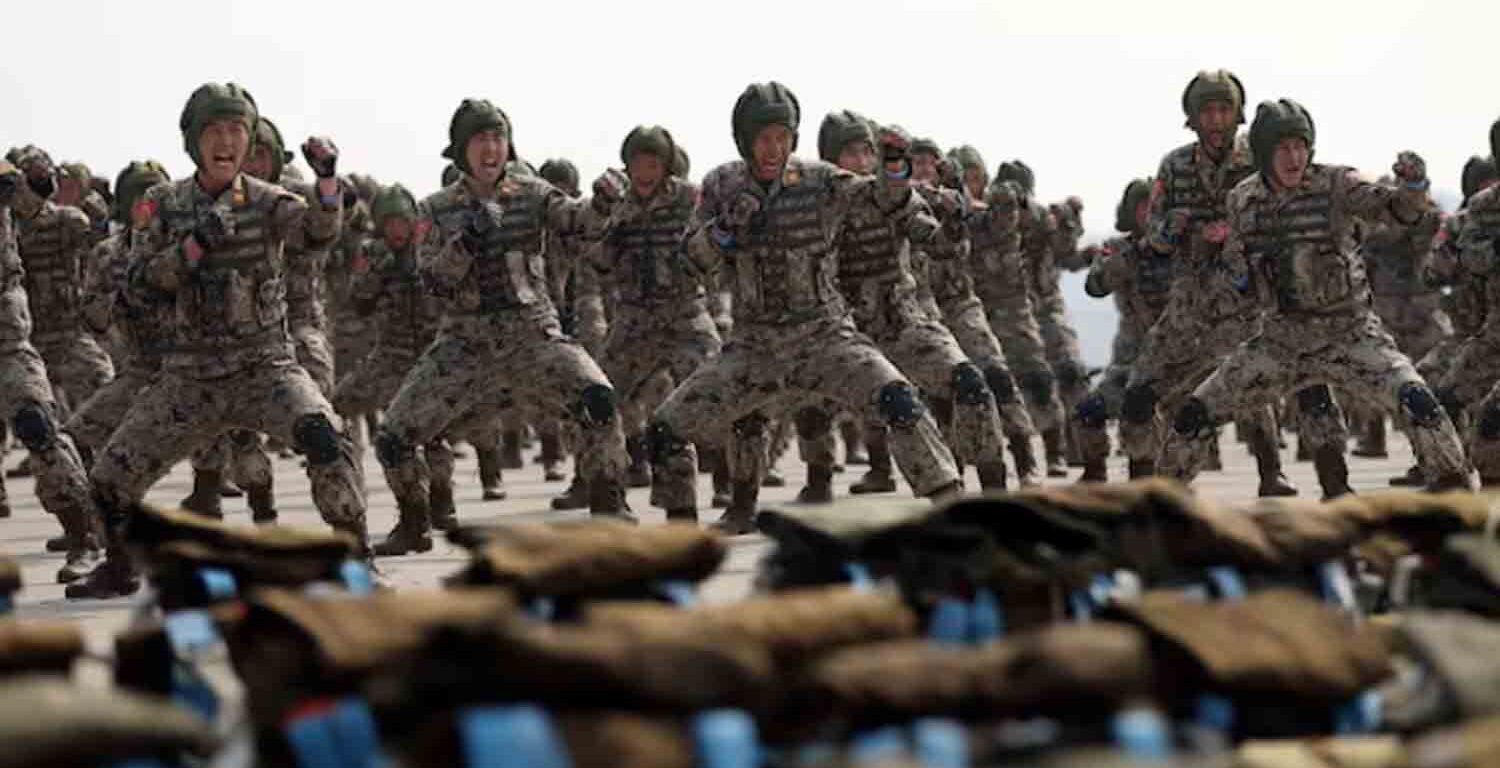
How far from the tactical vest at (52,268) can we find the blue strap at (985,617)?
13434 mm

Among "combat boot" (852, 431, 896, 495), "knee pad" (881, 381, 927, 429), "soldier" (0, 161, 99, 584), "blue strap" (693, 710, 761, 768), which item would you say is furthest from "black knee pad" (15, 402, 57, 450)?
"blue strap" (693, 710, 761, 768)

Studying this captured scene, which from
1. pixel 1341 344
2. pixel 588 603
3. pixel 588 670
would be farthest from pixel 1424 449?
pixel 588 670

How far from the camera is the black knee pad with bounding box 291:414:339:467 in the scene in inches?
428

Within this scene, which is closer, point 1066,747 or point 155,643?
point 1066,747

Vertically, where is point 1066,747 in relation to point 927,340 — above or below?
below

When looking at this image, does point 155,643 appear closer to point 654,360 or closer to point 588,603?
point 588,603

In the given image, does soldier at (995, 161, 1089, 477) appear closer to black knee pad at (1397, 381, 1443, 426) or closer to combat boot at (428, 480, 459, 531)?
combat boot at (428, 480, 459, 531)

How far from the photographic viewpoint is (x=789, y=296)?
1287 centimetres

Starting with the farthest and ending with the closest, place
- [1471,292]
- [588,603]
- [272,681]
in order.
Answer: [1471,292] < [588,603] < [272,681]

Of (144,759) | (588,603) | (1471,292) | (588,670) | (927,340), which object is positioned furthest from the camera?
(1471,292)

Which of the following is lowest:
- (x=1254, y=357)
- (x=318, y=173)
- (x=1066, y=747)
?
(x=1066, y=747)

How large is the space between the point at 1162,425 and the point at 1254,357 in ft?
6.32

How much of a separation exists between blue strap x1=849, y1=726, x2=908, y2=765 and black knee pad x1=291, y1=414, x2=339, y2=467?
681 centimetres

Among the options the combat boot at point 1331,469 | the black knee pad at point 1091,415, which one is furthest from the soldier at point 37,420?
the combat boot at point 1331,469
